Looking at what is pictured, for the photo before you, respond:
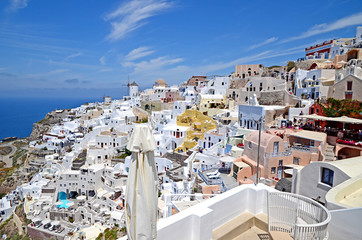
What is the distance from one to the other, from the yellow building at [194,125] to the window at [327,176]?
19060 mm

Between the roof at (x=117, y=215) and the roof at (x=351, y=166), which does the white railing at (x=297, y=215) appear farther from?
the roof at (x=117, y=215)

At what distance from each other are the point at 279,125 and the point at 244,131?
3.17m

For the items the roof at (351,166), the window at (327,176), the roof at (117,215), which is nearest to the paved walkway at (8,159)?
the roof at (117,215)

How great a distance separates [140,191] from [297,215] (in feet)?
7.86

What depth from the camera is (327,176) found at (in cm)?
577

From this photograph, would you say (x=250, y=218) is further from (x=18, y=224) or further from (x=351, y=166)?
(x=18, y=224)

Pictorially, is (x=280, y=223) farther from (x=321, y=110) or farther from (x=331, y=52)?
(x=331, y=52)

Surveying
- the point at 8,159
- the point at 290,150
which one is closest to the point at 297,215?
the point at 290,150

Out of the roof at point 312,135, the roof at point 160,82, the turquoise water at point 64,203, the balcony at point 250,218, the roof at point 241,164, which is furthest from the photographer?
the roof at point 160,82

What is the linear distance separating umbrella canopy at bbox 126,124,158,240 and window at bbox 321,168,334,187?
5364 millimetres

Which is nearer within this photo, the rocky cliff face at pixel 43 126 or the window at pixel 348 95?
the window at pixel 348 95

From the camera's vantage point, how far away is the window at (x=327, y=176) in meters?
5.70

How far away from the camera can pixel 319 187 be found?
19.5 ft

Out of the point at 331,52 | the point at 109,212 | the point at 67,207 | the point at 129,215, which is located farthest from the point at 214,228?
the point at 331,52
